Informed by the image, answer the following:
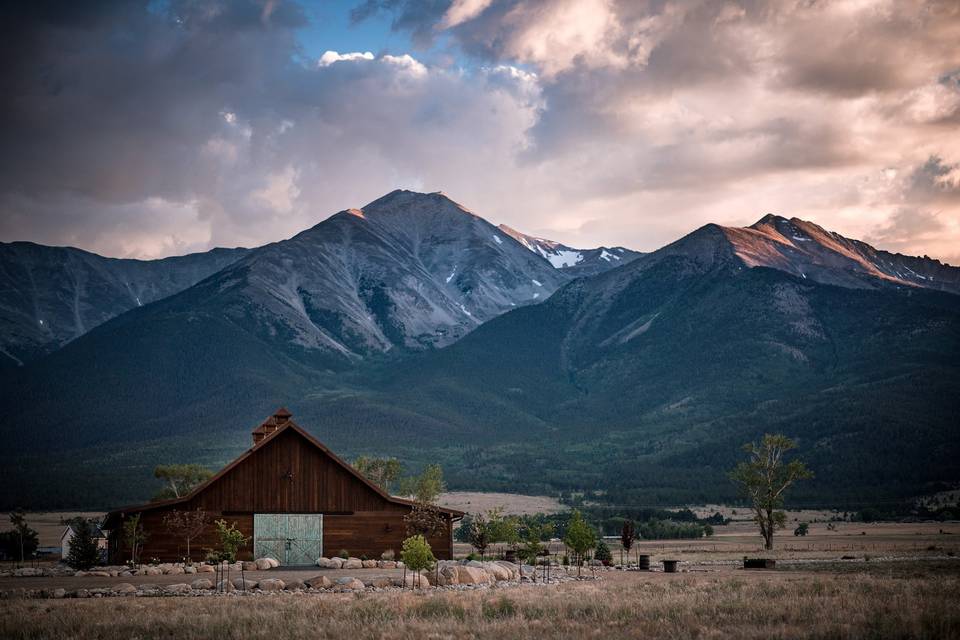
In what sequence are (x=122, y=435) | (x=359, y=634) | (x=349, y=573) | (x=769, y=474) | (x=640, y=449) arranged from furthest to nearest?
(x=122, y=435)
(x=640, y=449)
(x=769, y=474)
(x=349, y=573)
(x=359, y=634)

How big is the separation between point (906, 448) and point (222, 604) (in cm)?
12762

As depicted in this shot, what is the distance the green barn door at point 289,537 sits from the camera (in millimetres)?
49656

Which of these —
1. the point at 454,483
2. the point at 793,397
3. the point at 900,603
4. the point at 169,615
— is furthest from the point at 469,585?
the point at 793,397

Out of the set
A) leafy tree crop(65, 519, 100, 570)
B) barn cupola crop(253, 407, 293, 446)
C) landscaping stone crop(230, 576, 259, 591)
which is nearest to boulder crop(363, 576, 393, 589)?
landscaping stone crop(230, 576, 259, 591)

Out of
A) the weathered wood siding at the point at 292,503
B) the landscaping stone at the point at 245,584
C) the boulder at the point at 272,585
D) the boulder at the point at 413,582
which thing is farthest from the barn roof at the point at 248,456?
the boulder at the point at 272,585

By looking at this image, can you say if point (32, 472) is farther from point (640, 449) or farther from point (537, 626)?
point (537, 626)

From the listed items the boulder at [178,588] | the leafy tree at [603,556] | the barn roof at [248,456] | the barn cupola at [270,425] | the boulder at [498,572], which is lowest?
the leafy tree at [603,556]

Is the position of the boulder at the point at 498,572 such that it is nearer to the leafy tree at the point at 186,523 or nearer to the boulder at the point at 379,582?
the boulder at the point at 379,582

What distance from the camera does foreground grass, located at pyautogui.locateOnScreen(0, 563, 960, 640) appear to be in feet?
78.2

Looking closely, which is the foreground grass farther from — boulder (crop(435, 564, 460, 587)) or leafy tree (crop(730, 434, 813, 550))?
leafy tree (crop(730, 434, 813, 550))

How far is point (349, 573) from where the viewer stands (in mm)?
44281

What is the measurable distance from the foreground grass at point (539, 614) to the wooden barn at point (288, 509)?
16.8m

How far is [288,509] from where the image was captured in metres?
50.0

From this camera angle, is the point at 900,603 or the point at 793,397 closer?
the point at 900,603
